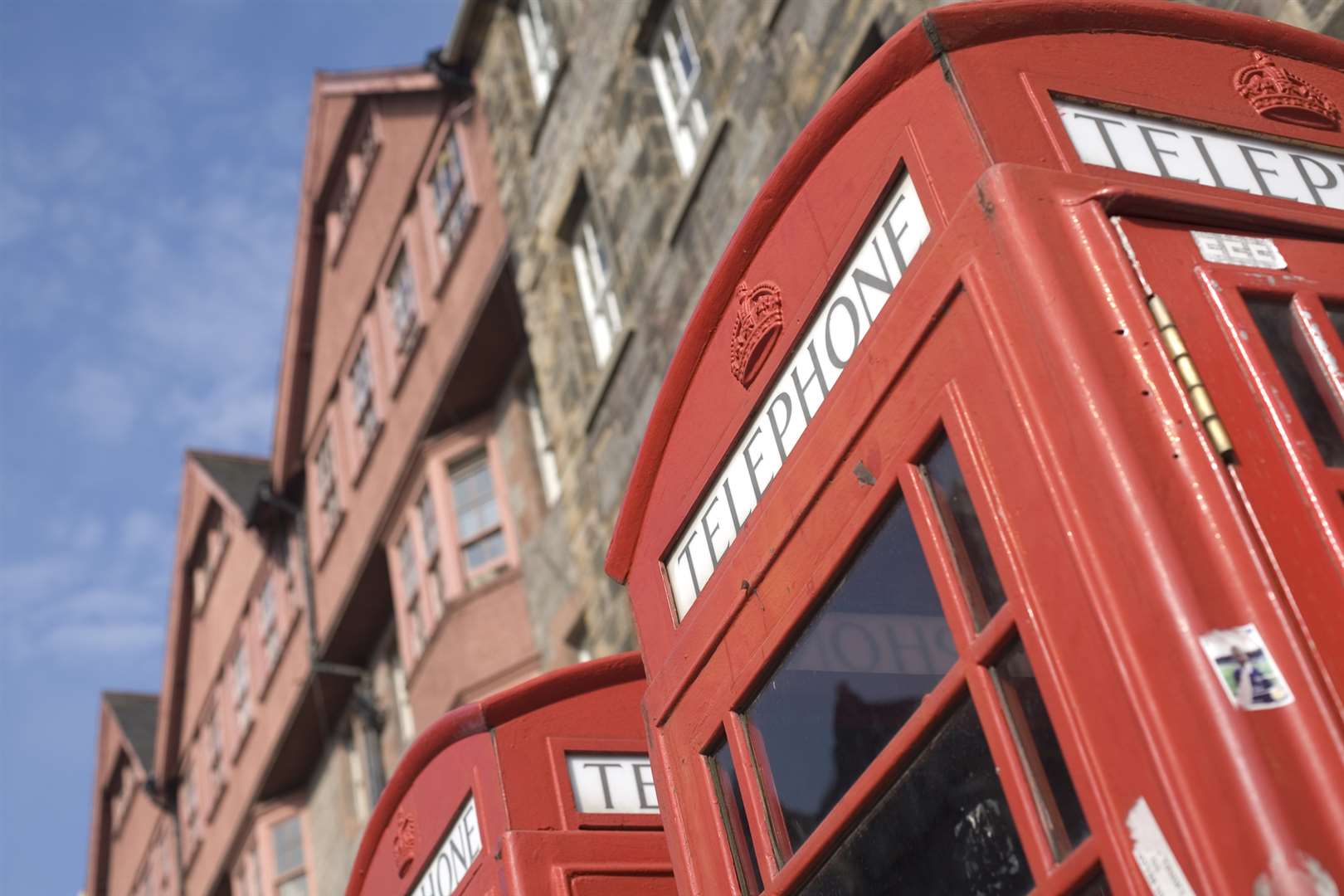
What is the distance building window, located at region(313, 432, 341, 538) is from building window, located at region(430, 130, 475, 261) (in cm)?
410

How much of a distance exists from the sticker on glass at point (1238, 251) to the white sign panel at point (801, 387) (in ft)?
1.75

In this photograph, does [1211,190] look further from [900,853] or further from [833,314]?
[900,853]

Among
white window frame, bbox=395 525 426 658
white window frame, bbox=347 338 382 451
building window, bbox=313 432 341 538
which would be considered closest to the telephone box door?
white window frame, bbox=395 525 426 658

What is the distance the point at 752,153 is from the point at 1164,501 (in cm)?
719

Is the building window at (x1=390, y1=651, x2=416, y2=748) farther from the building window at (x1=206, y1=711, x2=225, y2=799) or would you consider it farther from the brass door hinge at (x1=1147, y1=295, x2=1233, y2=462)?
the brass door hinge at (x1=1147, y1=295, x2=1233, y2=462)

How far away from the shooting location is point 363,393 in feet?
63.3

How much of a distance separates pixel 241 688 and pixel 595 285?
41.9 feet

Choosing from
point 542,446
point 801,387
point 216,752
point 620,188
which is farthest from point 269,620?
point 801,387

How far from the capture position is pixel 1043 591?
2.69 metres

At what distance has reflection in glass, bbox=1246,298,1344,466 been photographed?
9.06ft

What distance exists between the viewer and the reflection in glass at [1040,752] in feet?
8.71

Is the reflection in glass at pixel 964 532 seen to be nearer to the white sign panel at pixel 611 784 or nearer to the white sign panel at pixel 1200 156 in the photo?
the white sign panel at pixel 1200 156

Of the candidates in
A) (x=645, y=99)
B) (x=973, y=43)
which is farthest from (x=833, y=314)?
(x=645, y=99)

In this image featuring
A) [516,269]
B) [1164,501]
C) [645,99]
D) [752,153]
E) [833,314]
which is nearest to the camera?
[1164,501]
